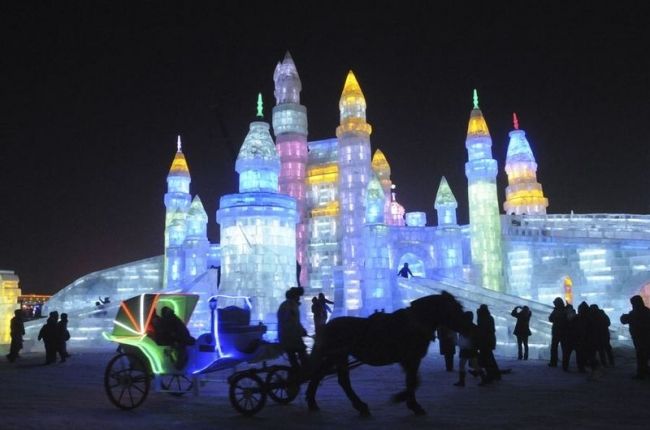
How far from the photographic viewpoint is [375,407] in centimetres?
776

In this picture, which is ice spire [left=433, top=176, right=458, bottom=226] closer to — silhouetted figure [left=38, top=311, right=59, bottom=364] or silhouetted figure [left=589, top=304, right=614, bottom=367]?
silhouetted figure [left=589, top=304, right=614, bottom=367]

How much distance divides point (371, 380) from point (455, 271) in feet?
69.2

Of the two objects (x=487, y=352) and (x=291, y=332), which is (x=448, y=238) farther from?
(x=291, y=332)

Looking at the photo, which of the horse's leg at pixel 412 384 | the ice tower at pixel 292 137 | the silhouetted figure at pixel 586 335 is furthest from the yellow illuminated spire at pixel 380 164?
the horse's leg at pixel 412 384

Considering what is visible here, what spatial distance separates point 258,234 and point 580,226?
19530mm

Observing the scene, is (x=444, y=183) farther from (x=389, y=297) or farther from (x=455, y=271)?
(x=389, y=297)

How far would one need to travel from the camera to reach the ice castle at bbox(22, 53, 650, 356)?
23.6m

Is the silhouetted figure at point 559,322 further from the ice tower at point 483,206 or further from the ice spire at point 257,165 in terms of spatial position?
the ice tower at point 483,206

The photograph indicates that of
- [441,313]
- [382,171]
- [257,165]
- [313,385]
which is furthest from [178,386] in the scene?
[382,171]

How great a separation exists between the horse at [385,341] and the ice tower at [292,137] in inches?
1197

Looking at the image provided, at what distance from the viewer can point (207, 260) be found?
117 feet

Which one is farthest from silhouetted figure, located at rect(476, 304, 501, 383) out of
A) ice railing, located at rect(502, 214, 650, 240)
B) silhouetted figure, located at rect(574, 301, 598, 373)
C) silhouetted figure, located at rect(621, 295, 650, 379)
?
ice railing, located at rect(502, 214, 650, 240)

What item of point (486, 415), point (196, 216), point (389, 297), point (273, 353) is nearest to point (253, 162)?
point (389, 297)

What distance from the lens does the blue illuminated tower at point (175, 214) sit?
3469 cm
